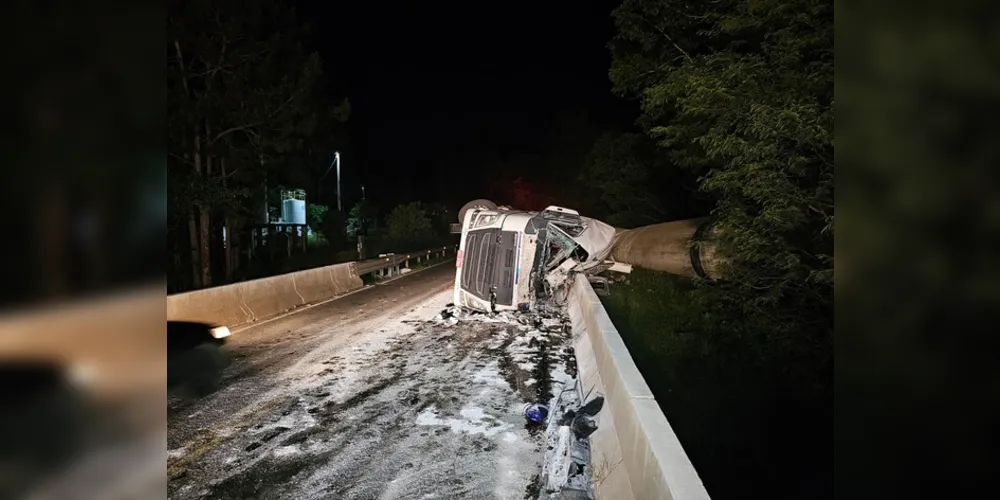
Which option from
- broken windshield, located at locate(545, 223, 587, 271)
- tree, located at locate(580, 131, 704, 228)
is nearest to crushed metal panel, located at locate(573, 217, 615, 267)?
broken windshield, located at locate(545, 223, 587, 271)

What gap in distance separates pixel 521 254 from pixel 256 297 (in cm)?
Answer: 558

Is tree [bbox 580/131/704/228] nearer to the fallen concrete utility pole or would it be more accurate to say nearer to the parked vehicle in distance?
the fallen concrete utility pole

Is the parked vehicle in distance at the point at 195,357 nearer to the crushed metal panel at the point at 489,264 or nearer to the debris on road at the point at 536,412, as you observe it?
the debris on road at the point at 536,412

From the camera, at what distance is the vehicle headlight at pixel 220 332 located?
8.95m

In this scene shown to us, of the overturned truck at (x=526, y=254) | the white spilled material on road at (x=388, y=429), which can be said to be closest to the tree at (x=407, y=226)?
the overturned truck at (x=526, y=254)

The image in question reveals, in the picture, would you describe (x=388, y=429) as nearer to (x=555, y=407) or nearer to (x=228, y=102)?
(x=555, y=407)

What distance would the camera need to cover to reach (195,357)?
24.8 feet

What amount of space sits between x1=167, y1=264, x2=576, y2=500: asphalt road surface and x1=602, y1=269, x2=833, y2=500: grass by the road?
1.32 meters

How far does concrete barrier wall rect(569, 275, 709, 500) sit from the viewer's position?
2.64 meters
